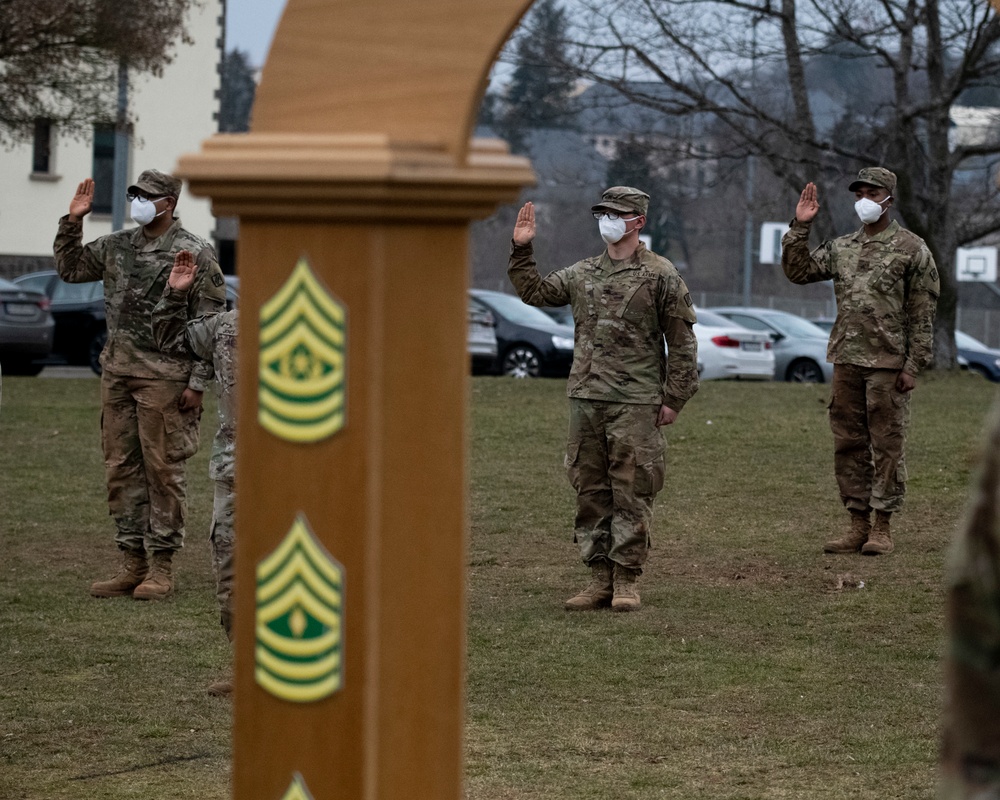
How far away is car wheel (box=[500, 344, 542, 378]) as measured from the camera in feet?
80.0

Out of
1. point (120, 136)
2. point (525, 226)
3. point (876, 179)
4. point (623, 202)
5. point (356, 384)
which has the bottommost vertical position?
point (356, 384)

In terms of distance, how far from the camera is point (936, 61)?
2373cm

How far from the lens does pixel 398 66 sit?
272cm

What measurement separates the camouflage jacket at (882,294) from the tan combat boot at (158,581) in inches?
148

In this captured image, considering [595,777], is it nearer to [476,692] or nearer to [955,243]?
[476,692]

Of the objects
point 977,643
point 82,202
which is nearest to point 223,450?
point 82,202

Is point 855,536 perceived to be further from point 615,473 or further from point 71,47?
point 71,47

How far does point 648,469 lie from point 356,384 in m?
5.52

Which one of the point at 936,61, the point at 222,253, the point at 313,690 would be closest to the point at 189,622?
the point at 313,690

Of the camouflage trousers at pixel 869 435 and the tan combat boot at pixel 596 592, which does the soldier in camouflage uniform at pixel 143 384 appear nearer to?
the tan combat boot at pixel 596 592

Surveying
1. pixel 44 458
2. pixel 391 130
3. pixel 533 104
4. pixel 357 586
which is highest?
pixel 533 104

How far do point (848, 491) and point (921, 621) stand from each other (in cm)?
184

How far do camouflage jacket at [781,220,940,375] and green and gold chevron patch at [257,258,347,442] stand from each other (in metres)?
6.89

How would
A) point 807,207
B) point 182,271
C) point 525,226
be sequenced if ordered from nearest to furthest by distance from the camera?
point 182,271 < point 525,226 < point 807,207
